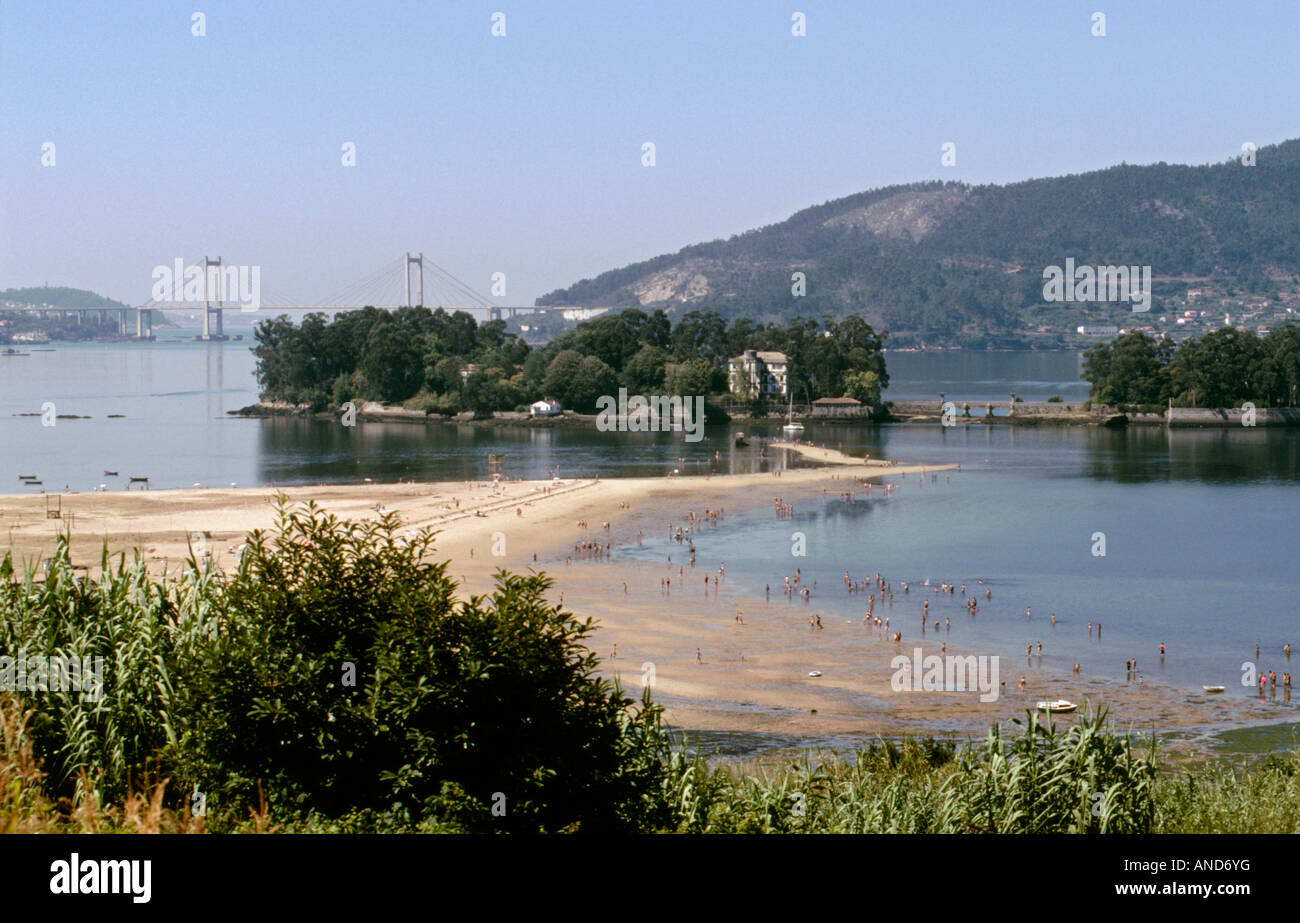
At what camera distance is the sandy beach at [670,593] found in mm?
26250

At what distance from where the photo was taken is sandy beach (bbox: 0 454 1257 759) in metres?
26.2

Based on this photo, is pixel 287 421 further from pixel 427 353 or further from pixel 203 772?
pixel 203 772

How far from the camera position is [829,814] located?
1409cm

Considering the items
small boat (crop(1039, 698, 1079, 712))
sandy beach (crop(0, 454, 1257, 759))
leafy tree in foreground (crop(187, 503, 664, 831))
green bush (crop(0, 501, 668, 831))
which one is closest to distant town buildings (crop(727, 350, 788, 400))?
sandy beach (crop(0, 454, 1257, 759))

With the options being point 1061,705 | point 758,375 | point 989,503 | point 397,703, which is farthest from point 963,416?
point 397,703

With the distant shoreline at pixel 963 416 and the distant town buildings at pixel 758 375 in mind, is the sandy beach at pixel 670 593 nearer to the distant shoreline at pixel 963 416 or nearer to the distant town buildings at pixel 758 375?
the distant shoreline at pixel 963 416

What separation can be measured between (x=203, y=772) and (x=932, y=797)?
8.19 metres

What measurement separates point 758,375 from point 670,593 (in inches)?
3120

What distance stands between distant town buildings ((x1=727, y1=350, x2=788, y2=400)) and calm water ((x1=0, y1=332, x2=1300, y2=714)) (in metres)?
10.7

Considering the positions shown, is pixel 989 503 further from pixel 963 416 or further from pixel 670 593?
pixel 963 416

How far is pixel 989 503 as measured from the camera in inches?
2405

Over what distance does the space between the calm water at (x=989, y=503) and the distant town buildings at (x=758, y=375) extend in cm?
1075

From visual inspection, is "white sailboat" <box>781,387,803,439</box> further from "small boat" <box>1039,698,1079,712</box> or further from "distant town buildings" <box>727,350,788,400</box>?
"small boat" <box>1039,698,1079,712</box>

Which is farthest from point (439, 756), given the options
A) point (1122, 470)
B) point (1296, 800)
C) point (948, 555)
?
point (1122, 470)
